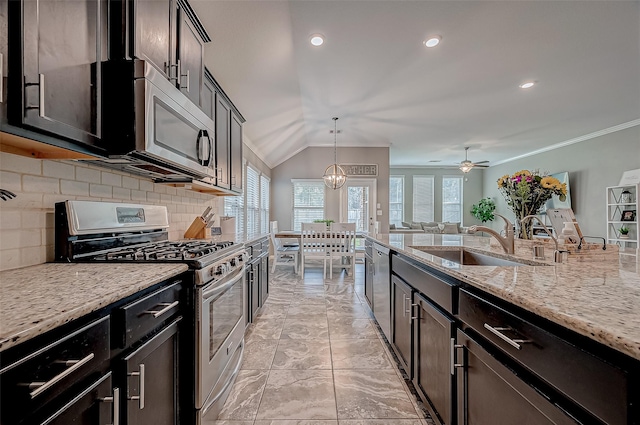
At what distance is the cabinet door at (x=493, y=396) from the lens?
750mm

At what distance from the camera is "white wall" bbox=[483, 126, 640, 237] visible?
5.16m

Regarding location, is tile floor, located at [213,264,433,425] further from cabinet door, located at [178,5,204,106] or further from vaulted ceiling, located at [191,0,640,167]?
vaulted ceiling, located at [191,0,640,167]

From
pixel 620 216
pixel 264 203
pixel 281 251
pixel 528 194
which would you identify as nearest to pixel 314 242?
pixel 281 251

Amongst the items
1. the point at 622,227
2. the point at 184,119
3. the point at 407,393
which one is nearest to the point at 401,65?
the point at 184,119

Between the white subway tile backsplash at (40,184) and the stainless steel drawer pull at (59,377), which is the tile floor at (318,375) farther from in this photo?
the white subway tile backsplash at (40,184)

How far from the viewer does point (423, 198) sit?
9.66 metres

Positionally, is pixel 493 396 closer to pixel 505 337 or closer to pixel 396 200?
pixel 505 337

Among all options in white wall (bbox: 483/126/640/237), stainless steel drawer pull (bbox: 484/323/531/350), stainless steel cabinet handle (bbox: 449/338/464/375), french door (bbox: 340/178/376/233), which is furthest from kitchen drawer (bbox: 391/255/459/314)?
white wall (bbox: 483/126/640/237)

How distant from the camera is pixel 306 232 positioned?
195 inches

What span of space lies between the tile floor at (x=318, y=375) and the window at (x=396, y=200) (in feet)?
21.7

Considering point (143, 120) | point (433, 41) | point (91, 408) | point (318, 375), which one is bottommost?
point (318, 375)

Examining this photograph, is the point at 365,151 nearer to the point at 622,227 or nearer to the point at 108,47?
the point at 622,227

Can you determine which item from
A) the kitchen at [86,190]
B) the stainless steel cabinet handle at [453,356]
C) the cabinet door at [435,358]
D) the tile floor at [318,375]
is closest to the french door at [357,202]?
the kitchen at [86,190]

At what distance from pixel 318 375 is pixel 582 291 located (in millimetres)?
1673
